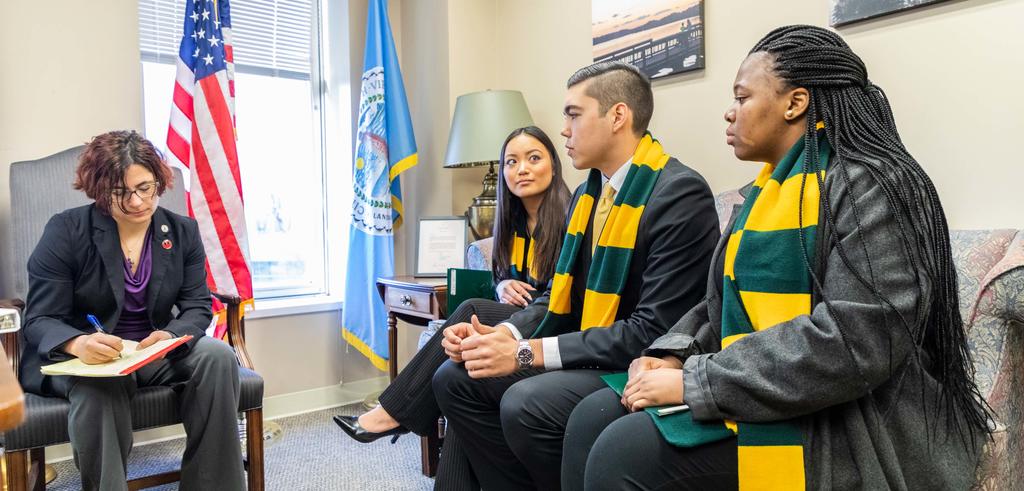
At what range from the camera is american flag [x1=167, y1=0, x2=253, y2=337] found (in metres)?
2.79

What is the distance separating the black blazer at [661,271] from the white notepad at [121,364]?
1.06 metres

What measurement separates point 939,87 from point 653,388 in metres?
1.28

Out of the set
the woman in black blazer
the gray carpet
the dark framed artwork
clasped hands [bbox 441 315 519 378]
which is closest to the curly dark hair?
the woman in black blazer

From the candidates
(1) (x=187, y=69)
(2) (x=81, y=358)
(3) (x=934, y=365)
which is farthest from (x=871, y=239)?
(1) (x=187, y=69)

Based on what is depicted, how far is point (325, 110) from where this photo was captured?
141 inches

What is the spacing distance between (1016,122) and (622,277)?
1.04m

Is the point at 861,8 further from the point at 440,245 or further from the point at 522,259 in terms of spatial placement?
the point at 440,245

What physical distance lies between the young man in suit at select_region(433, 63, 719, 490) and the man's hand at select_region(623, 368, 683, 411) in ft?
0.95

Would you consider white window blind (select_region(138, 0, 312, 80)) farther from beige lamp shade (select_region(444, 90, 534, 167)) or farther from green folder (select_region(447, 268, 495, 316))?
green folder (select_region(447, 268, 495, 316))

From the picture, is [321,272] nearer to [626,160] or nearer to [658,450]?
[626,160]

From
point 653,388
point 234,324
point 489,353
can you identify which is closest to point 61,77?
point 234,324

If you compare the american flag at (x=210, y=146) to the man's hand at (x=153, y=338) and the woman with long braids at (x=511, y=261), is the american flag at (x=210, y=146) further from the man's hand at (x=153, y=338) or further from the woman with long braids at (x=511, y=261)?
the woman with long braids at (x=511, y=261)

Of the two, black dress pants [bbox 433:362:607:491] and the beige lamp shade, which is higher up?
the beige lamp shade

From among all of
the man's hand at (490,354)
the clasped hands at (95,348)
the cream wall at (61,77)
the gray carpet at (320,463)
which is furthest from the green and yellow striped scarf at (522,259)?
the cream wall at (61,77)
